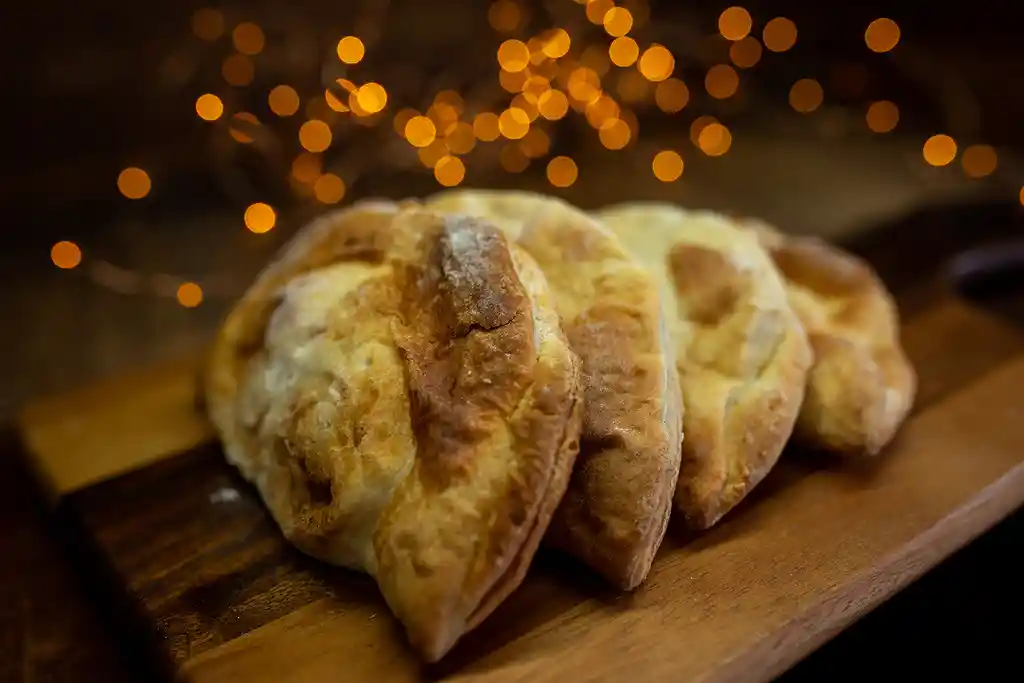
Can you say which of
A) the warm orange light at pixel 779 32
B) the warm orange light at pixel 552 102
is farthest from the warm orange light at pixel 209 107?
the warm orange light at pixel 779 32

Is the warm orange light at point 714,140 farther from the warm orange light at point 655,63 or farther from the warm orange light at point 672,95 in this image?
the warm orange light at point 655,63

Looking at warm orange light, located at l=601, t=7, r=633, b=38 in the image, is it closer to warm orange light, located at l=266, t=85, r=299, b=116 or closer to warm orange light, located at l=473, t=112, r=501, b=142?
warm orange light, located at l=473, t=112, r=501, b=142

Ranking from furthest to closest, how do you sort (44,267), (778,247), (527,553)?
(44,267) < (778,247) < (527,553)

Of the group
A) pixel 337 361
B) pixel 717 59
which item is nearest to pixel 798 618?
pixel 337 361

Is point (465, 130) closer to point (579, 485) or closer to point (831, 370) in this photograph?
point (831, 370)

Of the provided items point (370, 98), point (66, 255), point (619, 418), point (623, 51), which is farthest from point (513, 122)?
point (619, 418)

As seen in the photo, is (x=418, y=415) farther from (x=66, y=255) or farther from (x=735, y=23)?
(x=735, y=23)
